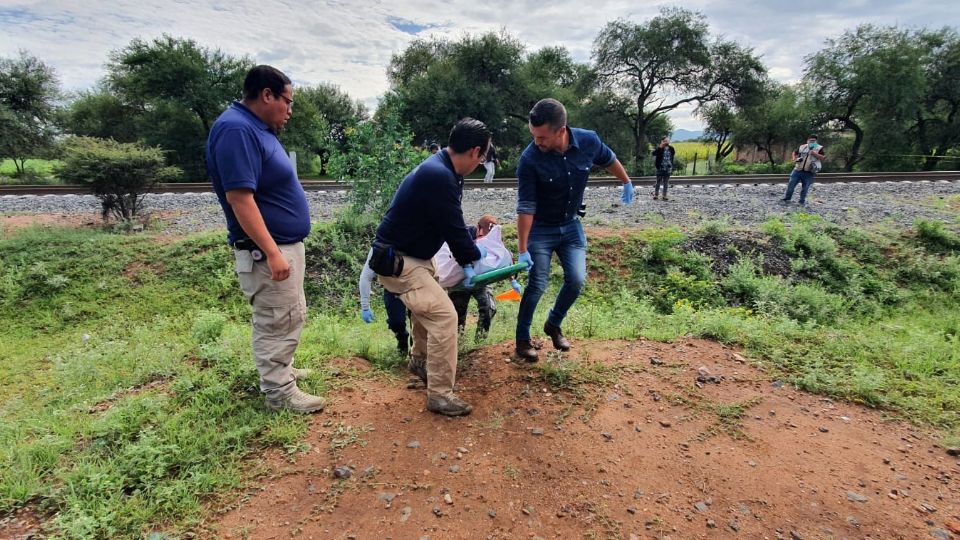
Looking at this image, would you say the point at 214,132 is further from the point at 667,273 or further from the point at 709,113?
the point at 709,113

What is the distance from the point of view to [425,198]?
285 cm

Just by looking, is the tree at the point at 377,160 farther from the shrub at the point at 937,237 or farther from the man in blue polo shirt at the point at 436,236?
the shrub at the point at 937,237

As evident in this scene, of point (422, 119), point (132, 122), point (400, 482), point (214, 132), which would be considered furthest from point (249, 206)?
point (132, 122)

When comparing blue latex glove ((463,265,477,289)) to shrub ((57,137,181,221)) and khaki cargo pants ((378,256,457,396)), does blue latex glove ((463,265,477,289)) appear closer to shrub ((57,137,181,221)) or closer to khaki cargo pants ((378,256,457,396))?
khaki cargo pants ((378,256,457,396))

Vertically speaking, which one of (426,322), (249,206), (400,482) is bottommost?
(400,482)

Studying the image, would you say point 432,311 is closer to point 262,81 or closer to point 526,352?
point 526,352

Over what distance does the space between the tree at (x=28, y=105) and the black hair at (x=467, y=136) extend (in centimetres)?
2493

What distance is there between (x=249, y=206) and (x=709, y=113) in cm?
3042

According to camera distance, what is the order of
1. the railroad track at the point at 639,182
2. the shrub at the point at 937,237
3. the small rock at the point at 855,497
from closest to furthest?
the small rock at the point at 855,497 → the shrub at the point at 937,237 → the railroad track at the point at 639,182

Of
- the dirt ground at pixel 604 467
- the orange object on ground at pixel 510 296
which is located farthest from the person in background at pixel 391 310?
the orange object on ground at pixel 510 296

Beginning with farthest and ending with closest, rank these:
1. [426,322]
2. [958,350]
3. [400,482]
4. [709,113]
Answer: [709,113] < [958,350] < [426,322] < [400,482]

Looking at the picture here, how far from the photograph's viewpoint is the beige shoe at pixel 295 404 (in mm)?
3154

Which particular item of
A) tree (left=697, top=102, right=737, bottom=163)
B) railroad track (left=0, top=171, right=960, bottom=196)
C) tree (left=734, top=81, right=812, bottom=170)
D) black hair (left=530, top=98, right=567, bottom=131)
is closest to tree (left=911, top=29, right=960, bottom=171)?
tree (left=734, top=81, right=812, bottom=170)

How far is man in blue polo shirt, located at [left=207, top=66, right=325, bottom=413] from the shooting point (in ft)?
8.58
